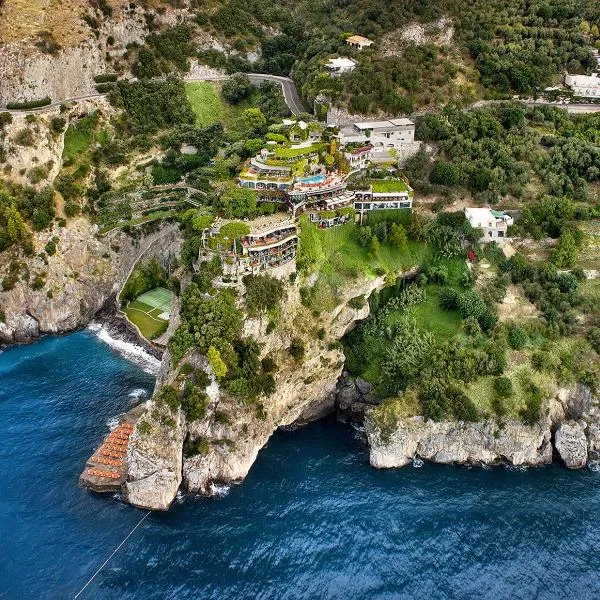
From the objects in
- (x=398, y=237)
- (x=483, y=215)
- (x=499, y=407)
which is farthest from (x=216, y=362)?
(x=483, y=215)

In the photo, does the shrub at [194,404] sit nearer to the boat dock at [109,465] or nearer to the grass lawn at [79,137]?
the boat dock at [109,465]

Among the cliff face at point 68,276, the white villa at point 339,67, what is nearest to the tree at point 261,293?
the cliff face at point 68,276

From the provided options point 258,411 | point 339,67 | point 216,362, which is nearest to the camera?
point 216,362

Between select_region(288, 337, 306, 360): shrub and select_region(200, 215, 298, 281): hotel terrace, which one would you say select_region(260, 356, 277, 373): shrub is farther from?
select_region(200, 215, 298, 281): hotel terrace

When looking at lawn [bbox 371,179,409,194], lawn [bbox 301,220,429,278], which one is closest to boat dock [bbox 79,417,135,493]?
lawn [bbox 301,220,429,278]

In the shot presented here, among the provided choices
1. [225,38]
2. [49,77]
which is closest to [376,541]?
[49,77]

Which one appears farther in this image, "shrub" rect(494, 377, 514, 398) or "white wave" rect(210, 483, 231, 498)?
"shrub" rect(494, 377, 514, 398)

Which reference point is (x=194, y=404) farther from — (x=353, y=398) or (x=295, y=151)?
(x=295, y=151)
